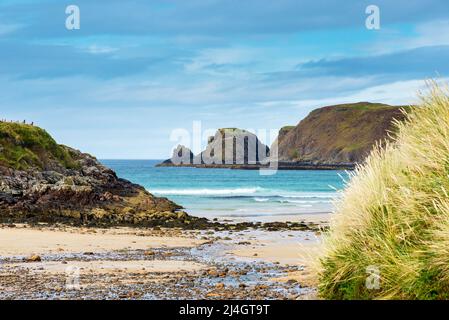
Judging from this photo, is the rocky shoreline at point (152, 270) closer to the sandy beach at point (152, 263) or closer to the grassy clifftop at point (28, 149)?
the sandy beach at point (152, 263)

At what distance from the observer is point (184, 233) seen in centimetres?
3039

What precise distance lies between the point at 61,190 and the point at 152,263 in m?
19.9

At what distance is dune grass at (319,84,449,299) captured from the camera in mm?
10141

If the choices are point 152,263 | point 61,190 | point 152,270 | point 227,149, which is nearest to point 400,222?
point 152,270

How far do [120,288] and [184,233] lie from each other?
15803 millimetres

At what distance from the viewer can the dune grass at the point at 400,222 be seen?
399 inches

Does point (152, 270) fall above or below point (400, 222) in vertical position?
below

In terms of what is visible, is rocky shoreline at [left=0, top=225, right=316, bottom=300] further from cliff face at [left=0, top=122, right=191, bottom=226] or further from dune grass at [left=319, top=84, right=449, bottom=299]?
cliff face at [left=0, top=122, right=191, bottom=226]

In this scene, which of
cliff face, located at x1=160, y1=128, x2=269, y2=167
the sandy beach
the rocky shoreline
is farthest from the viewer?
cliff face, located at x1=160, y1=128, x2=269, y2=167

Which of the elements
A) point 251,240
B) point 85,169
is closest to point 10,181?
point 85,169

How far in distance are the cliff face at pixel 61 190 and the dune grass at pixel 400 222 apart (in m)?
23.0

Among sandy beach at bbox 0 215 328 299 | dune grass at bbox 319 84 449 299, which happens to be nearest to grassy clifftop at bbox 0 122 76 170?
sandy beach at bbox 0 215 328 299

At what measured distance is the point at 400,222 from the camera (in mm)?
10602

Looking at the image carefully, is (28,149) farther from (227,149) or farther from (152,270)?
(227,149)
